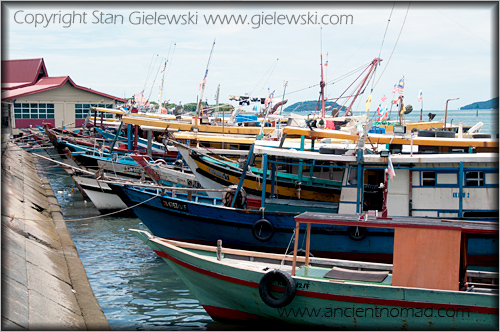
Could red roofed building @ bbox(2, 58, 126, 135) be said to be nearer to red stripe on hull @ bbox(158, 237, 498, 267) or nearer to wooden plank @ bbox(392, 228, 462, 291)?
red stripe on hull @ bbox(158, 237, 498, 267)

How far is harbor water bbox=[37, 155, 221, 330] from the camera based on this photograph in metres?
11.9

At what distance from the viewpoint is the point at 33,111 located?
172 ft

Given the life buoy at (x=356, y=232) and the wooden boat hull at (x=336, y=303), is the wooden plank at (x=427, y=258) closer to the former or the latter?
the wooden boat hull at (x=336, y=303)

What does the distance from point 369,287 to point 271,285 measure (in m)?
1.84

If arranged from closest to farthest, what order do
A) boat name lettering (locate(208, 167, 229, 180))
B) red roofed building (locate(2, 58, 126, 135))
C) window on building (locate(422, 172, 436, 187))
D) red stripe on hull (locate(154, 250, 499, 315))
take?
red stripe on hull (locate(154, 250, 499, 315)), window on building (locate(422, 172, 436, 187)), boat name lettering (locate(208, 167, 229, 180)), red roofed building (locate(2, 58, 126, 135))

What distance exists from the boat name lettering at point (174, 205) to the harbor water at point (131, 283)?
1.79 meters

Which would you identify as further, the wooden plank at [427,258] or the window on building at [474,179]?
the window on building at [474,179]

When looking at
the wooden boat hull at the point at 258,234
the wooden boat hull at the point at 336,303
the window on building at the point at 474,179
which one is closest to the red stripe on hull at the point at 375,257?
the wooden boat hull at the point at 258,234

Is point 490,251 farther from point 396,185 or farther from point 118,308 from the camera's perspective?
point 118,308

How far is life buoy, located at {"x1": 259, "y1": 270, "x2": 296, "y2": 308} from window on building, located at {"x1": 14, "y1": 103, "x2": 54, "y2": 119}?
47.4m

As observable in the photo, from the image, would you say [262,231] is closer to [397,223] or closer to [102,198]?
[397,223]

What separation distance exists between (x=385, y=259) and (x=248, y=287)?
4.50 metres

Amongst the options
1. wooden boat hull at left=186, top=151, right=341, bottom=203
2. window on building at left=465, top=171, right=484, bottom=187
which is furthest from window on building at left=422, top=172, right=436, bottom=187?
wooden boat hull at left=186, top=151, right=341, bottom=203

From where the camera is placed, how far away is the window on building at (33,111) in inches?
2037
